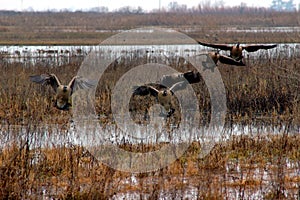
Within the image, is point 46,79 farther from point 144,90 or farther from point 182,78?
point 182,78

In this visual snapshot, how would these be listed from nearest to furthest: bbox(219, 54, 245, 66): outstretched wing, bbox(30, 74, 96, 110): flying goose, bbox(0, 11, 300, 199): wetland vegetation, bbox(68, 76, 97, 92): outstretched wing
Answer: bbox(0, 11, 300, 199): wetland vegetation → bbox(219, 54, 245, 66): outstretched wing → bbox(30, 74, 96, 110): flying goose → bbox(68, 76, 97, 92): outstretched wing

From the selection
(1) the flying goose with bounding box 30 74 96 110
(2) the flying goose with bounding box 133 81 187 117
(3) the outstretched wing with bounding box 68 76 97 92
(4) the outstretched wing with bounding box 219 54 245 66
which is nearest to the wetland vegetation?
(1) the flying goose with bounding box 30 74 96 110

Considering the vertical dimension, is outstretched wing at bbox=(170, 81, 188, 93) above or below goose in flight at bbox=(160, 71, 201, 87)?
below

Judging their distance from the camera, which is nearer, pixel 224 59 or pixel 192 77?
pixel 224 59

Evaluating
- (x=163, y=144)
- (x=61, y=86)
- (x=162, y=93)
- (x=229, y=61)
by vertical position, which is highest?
(x=229, y=61)

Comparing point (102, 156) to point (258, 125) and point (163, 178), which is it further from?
point (258, 125)

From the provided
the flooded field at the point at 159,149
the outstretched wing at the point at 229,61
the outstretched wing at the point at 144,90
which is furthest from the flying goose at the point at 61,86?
the outstretched wing at the point at 229,61

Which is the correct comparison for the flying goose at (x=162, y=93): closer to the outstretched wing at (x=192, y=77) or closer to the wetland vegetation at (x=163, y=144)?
the outstretched wing at (x=192, y=77)

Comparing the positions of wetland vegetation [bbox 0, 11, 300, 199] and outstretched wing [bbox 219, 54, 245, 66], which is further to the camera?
outstretched wing [bbox 219, 54, 245, 66]

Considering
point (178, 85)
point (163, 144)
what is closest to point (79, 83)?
point (178, 85)

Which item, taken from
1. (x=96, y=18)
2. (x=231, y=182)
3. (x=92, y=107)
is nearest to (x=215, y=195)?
(x=231, y=182)

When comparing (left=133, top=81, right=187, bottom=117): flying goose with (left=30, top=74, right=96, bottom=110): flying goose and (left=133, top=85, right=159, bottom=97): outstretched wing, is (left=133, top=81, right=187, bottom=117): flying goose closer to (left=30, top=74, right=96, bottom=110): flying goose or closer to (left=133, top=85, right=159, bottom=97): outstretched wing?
(left=133, top=85, right=159, bottom=97): outstretched wing

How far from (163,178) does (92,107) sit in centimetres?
630

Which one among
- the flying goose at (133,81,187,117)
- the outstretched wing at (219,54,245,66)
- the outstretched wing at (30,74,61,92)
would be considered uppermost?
the outstretched wing at (219,54,245,66)
